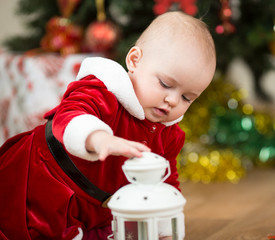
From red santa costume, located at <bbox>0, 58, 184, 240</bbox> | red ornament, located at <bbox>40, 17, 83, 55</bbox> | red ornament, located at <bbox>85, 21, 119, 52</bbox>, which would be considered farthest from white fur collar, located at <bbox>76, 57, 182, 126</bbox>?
red ornament, located at <bbox>40, 17, 83, 55</bbox>

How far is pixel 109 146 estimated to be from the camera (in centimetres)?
67

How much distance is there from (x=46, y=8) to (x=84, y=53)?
319 millimetres

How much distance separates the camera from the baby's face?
83 cm

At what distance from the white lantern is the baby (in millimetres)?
135

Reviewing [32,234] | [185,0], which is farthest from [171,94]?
[185,0]

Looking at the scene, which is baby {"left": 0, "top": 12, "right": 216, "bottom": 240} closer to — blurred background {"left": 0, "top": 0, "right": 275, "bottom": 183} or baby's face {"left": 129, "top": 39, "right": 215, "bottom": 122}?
baby's face {"left": 129, "top": 39, "right": 215, "bottom": 122}

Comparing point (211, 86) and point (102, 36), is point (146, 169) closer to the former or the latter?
point (102, 36)

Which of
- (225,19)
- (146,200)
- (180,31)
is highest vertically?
(180,31)

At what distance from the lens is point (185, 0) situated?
158cm

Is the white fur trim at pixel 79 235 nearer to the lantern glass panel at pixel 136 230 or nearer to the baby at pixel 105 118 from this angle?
the baby at pixel 105 118

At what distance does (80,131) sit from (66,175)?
217 millimetres

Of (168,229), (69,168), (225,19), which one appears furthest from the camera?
(225,19)

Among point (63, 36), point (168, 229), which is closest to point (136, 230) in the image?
point (168, 229)

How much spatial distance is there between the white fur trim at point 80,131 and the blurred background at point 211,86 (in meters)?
1.01
